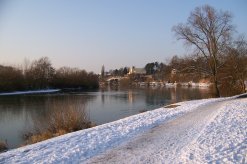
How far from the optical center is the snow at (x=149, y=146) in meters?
8.18

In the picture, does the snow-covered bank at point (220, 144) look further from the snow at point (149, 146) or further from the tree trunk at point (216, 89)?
the tree trunk at point (216, 89)

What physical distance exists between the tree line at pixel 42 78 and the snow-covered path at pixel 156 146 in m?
67.7

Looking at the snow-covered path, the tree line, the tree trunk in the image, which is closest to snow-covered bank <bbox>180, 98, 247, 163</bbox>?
the snow-covered path

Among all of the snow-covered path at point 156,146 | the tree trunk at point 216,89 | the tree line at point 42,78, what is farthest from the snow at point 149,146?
the tree line at point 42,78

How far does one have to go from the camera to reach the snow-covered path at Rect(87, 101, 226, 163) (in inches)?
323

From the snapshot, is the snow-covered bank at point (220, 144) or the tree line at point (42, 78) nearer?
the snow-covered bank at point (220, 144)

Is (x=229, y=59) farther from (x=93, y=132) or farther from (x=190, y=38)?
(x=93, y=132)

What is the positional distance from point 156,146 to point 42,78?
82.6 m

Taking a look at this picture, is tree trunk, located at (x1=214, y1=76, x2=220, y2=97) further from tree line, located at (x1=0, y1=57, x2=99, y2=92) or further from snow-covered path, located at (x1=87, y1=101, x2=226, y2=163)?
tree line, located at (x1=0, y1=57, x2=99, y2=92)

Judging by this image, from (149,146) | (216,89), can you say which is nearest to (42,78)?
(216,89)

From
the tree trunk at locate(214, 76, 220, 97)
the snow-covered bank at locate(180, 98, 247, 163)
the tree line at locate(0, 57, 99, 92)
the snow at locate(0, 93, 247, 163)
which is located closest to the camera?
the snow-covered bank at locate(180, 98, 247, 163)

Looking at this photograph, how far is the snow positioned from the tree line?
221ft

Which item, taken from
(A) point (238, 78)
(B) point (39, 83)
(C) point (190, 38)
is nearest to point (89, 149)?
(C) point (190, 38)

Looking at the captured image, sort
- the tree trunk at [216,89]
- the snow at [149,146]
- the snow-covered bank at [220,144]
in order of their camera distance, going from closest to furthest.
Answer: the snow-covered bank at [220,144]
the snow at [149,146]
the tree trunk at [216,89]
